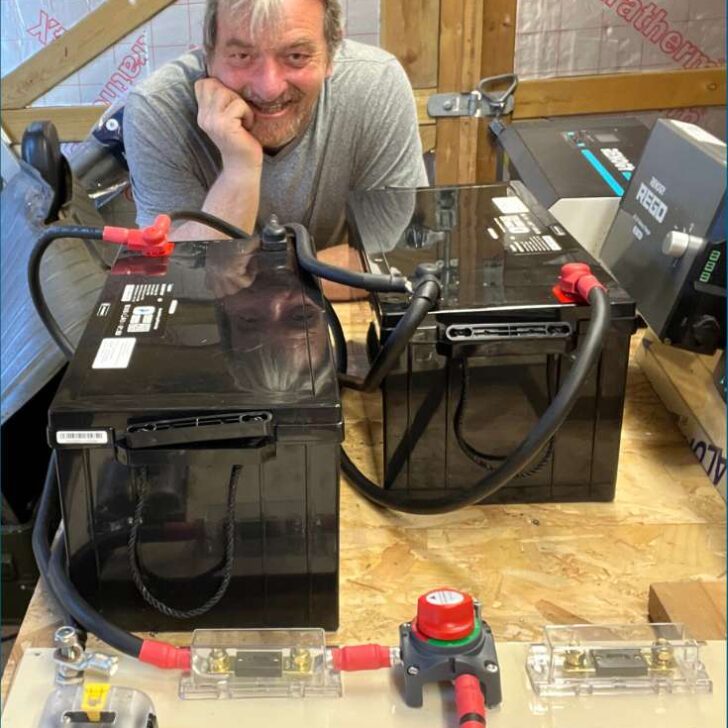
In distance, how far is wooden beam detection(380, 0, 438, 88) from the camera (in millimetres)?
860

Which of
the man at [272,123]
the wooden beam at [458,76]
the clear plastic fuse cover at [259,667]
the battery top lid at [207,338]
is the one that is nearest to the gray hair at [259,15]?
the man at [272,123]

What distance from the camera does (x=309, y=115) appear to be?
3.33 ft

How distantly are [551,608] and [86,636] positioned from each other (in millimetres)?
344

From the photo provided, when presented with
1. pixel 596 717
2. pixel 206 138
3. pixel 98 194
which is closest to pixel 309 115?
pixel 206 138

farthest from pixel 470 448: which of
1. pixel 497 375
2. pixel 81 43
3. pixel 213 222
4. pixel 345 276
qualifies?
pixel 81 43

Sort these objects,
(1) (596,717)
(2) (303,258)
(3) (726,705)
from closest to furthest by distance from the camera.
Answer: (3) (726,705)
(1) (596,717)
(2) (303,258)

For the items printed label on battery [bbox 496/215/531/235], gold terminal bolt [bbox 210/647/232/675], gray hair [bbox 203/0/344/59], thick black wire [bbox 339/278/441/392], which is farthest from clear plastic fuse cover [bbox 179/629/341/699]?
gray hair [bbox 203/0/344/59]

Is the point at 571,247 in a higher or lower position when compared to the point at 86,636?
higher

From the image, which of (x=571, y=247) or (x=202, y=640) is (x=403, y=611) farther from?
(x=571, y=247)

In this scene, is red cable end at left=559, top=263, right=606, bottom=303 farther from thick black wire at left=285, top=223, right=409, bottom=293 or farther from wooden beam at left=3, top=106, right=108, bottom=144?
wooden beam at left=3, top=106, right=108, bottom=144

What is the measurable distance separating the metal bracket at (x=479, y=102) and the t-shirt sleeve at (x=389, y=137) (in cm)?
4

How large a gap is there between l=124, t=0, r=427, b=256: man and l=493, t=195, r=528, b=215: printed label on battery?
94 millimetres

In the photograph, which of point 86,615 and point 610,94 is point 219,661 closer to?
point 86,615

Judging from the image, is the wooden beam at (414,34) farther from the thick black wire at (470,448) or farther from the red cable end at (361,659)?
the red cable end at (361,659)
